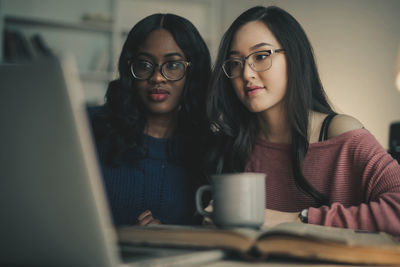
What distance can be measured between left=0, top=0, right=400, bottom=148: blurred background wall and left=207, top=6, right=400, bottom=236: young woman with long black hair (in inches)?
88.3

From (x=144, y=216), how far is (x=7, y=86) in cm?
84

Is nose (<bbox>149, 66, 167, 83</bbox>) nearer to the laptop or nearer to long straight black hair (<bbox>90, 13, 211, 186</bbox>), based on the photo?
long straight black hair (<bbox>90, 13, 211, 186</bbox>)

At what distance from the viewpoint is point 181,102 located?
183cm

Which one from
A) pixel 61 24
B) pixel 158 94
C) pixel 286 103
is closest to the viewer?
pixel 286 103

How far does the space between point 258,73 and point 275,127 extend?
224 millimetres

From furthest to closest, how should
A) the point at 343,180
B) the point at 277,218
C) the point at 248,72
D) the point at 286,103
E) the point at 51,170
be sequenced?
1. the point at 286,103
2. the point at 248,72
3. the point at 343,180
4. the point at 277,218
5. the point at 51,170

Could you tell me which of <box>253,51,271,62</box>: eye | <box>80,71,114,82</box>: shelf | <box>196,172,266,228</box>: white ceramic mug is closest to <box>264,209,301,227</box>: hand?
<box>196,172,266,228</box>: white ceramic mug

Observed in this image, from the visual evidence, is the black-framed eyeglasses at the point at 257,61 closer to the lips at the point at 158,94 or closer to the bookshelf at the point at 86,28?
the lips at the point at 158,94

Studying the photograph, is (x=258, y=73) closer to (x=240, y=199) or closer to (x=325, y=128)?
(x=325, y=128)

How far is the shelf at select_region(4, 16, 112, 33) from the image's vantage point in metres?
3.58

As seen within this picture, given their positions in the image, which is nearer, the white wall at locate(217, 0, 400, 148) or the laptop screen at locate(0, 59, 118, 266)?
the laptop screen at locate(0, 59, 118, 266)

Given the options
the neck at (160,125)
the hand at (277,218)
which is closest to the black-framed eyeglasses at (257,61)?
the neck at (160,125)

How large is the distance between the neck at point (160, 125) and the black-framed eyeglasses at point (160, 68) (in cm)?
17

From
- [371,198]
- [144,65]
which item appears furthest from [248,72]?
[371,198]
